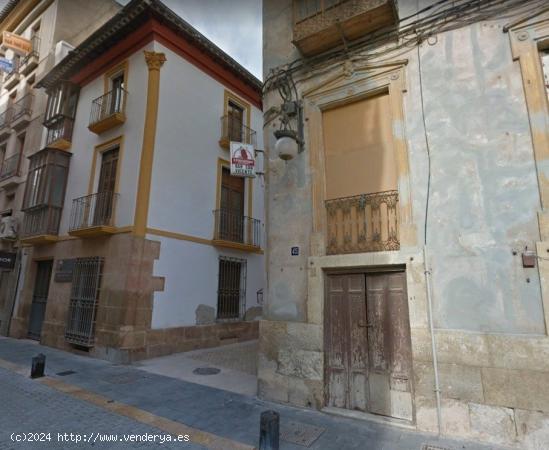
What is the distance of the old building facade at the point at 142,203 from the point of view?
8.98 m

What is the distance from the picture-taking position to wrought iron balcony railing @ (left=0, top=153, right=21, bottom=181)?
14494mm

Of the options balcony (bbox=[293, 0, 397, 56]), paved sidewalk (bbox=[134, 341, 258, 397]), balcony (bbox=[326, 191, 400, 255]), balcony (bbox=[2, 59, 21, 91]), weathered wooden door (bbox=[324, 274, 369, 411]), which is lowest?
paved sidewalk (bbox=[134, 341, 258, 397])

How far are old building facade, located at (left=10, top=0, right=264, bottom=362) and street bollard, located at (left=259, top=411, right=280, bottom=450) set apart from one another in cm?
589

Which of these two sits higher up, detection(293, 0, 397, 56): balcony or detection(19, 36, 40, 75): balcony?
detection(19, 36, 40, 75): balcony

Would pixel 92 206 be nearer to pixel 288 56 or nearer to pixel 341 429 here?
pixel 288 56

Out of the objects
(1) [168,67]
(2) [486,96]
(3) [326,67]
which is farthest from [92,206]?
(2) [486,96]

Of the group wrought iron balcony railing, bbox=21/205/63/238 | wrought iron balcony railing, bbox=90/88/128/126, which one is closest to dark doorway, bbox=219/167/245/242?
wrought iron balcony railing, bbox=90/88/128/126

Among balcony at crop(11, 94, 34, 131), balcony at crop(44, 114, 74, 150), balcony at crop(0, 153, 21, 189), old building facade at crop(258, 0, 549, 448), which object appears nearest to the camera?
old building facade at crop(258, 0, 549, 448)

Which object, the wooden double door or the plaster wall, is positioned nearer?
the wooden double door

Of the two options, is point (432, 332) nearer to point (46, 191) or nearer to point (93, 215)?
point (93, 215)

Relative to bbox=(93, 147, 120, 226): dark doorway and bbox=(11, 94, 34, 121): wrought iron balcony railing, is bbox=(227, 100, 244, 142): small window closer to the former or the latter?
bbox=(93, 147, 120, 226): dark doorway

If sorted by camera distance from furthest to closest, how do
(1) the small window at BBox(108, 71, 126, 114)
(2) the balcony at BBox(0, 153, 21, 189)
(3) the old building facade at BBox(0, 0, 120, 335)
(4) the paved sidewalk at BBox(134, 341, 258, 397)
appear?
1. (2) the balcony at BBox(0, 153, 21, 189)
2. (3) the old building facade at BBox(0, 0, 120, 335)
3. (1) the small window at BBox(108, 71, 126, 114)
4. (4) the paved sidewalk at BBox(134, 341, 258, 397)

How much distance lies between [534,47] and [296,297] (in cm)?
468

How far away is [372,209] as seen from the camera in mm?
5074
